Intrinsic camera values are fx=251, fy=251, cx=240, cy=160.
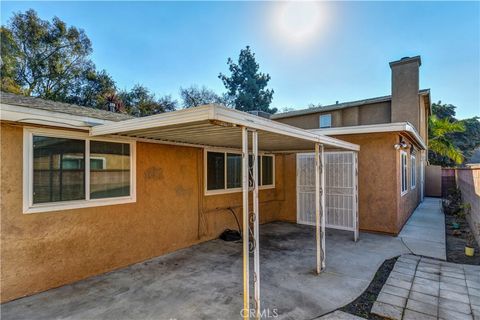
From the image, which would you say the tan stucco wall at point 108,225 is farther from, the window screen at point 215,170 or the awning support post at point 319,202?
the awning support post at point 319,202

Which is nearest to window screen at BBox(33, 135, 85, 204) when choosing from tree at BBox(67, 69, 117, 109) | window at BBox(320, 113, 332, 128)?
window at BBox(320, 113, 332, 128)

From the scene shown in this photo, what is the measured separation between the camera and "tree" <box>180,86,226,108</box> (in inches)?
1004

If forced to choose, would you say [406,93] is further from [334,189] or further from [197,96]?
Result: [197,96]

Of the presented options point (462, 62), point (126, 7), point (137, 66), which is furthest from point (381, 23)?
point (137, 66)

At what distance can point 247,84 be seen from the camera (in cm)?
2456

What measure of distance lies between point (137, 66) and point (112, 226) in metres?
18.7

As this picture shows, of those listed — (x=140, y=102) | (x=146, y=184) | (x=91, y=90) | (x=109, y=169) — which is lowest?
(x=146, y=184)

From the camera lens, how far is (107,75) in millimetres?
19938

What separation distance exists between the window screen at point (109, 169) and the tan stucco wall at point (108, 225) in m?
0.25

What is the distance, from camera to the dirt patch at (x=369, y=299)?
3248 mm

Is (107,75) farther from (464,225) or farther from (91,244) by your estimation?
(464,225)

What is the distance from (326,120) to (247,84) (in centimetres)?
1243

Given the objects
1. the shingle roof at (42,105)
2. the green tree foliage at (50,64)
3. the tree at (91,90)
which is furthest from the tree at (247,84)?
the shingle roof at (42,105)

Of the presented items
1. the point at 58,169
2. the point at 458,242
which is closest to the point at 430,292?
the point at 458,242
